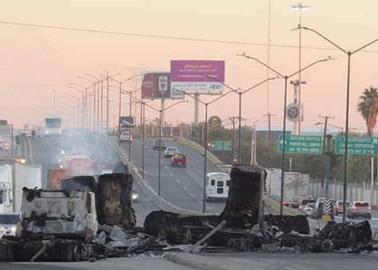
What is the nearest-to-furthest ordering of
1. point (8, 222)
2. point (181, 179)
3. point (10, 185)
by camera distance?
point (8, 222)
point (10, 185)
point (181, 179)

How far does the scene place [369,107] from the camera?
126188 millimetres

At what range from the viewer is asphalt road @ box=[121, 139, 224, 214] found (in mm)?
84956

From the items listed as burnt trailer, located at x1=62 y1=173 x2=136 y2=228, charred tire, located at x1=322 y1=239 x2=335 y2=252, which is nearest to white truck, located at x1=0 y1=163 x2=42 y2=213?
burnt trailer, located at x1=62 y1=173 x2=136 y2=228

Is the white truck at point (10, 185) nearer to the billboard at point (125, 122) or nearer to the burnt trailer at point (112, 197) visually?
the burnt trailer at point (112, 197)

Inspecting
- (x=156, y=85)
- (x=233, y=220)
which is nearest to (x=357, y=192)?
(x=233, y=220)

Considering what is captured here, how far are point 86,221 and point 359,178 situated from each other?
110 m

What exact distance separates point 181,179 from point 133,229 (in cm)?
7293

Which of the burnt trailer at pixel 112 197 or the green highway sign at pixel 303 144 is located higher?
the green highway sign at pixel 303 144

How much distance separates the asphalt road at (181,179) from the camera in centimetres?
8496

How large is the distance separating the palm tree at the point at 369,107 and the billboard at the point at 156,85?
2351 inches

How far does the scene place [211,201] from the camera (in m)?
84.9

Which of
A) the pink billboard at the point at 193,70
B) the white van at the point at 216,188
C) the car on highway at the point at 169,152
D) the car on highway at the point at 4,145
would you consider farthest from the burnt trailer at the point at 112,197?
the pink billboard at the point at 193,70

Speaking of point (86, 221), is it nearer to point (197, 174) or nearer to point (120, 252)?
point (120, 252)

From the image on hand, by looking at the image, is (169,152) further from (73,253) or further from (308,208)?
(73,253)
